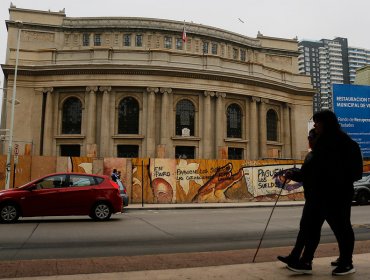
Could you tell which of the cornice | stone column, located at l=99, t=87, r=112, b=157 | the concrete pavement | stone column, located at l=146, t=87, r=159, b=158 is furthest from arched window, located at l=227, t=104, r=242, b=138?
the concrete pavement

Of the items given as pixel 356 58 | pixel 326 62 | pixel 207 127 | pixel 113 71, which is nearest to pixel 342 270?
pixel 207 127

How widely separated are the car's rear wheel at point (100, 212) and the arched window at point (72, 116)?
25190 millimetres

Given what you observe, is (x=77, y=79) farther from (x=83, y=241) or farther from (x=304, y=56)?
(x=304, y=56)

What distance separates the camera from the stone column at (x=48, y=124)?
35.2 metres

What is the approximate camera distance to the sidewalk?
4.25 meters

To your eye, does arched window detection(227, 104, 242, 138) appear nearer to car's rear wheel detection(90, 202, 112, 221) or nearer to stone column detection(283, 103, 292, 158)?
stone column detection(283, 103, 292, 158)

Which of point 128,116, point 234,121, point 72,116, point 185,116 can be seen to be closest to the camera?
point 128,116

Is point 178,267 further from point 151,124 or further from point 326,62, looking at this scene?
point 326,62

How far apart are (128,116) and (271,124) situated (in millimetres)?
15809

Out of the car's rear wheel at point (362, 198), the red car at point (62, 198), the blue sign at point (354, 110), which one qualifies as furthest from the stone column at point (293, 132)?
the red car at point (62, 198)

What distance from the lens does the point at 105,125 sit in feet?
115

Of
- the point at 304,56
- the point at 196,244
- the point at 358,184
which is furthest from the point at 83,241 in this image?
the point at 304,56

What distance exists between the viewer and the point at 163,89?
36062mm

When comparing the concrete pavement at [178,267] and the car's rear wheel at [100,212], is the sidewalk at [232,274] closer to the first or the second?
the concrete pavement at [178,267]
